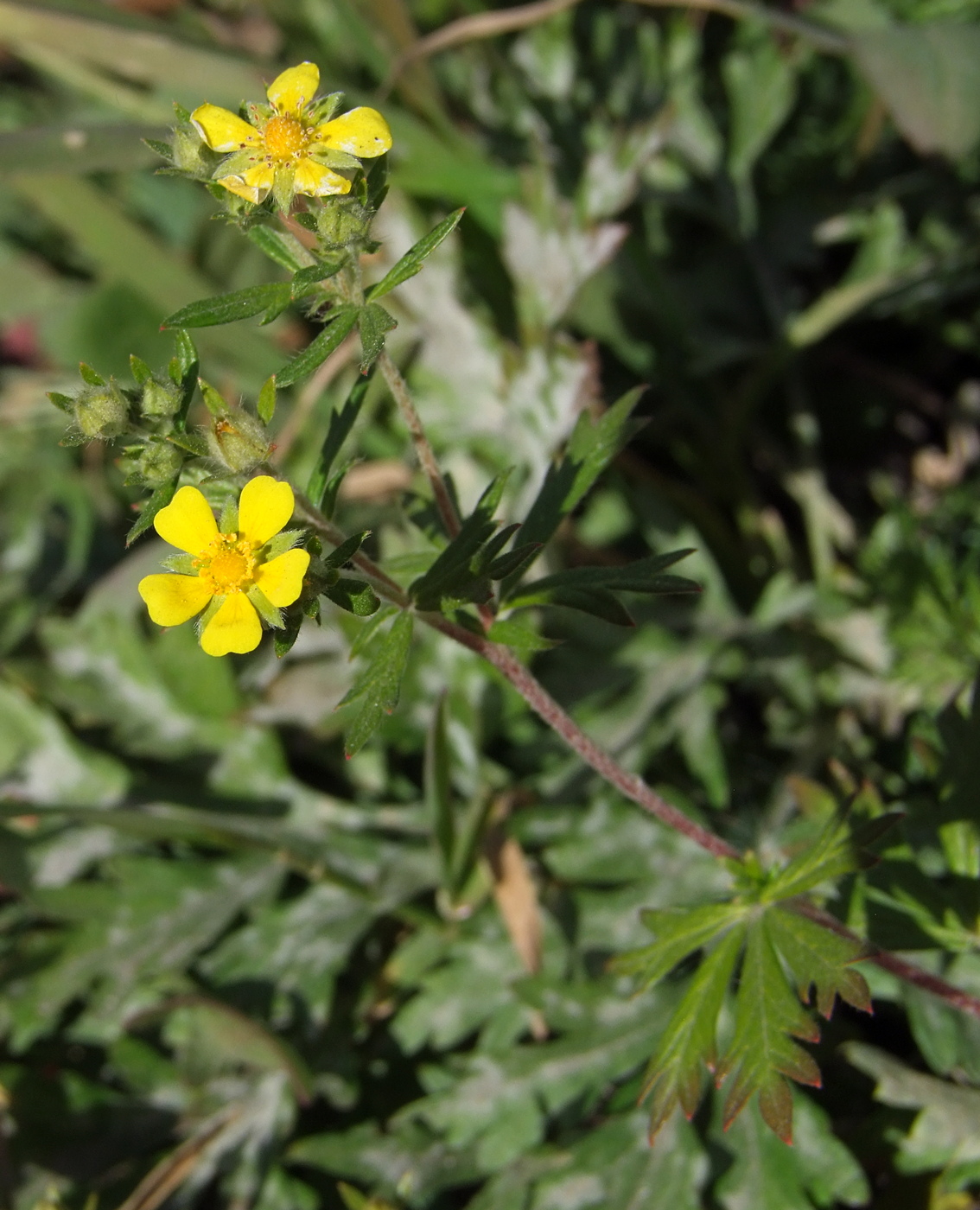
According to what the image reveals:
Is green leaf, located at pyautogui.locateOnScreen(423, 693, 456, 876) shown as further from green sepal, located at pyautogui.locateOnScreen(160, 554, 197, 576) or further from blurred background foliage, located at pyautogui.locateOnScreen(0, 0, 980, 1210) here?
green sepal, located at pyautogui.locateOnScreen(160, 554, 197, 576)

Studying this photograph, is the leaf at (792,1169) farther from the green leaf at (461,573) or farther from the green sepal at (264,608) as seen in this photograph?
the green sepal at (264,608)

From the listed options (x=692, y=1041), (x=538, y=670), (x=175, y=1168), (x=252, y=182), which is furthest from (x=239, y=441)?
(x=175, y=1168)

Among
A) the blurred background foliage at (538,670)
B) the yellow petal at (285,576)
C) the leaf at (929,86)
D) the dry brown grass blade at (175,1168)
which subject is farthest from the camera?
the leaf at (929,86)

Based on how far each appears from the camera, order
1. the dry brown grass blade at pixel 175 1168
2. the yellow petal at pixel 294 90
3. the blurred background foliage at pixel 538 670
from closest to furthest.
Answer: the yellow petal at pixel 294 90
the blurred background foliage at pixel 538 670
the dry brown grass blade at pixel 175 1168

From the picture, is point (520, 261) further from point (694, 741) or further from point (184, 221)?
point (184, 221)

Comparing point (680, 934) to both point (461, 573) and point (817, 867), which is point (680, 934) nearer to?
point (817, 867)

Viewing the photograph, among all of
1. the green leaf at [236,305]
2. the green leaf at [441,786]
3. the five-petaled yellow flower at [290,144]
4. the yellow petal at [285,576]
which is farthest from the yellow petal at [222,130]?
the green leaf at [441,786]
